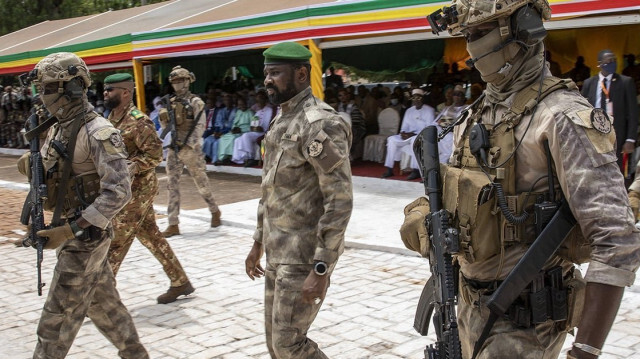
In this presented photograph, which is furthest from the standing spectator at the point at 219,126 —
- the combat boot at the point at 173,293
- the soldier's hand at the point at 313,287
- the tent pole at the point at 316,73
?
the soldier's hand at the point at 313,287

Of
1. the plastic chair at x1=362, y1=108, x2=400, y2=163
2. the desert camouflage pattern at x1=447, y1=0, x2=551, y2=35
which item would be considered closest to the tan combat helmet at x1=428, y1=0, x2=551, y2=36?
the desert camouflage pattern at x1=447, y1=0, x2=551, y2=35

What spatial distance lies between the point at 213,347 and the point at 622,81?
18.1 ft

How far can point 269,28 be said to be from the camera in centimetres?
1174

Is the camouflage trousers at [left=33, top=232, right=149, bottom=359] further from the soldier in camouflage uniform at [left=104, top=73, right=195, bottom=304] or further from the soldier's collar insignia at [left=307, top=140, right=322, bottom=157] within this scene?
the soldier in camouflage uniform at [left=104, top=73, right=195, bottom=304]

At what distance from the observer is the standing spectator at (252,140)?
44.3 feet

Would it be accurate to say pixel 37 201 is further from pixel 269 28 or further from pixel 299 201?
pixel 269 28

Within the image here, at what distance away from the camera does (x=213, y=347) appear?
4.73 m

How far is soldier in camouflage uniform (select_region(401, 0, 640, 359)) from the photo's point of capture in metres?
2.01

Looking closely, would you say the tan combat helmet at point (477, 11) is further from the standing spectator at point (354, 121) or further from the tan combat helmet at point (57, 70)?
the standing spectator at point (354, 121)

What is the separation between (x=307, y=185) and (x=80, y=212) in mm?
1394

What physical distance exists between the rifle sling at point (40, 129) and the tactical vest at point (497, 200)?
2.70m

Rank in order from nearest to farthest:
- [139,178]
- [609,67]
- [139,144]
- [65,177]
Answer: [65,177], [139,144], [139,178], [609,67]

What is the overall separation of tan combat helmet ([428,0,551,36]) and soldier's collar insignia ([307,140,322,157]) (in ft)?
2.98

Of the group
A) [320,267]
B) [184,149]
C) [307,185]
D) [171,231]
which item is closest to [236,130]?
[184,149]
